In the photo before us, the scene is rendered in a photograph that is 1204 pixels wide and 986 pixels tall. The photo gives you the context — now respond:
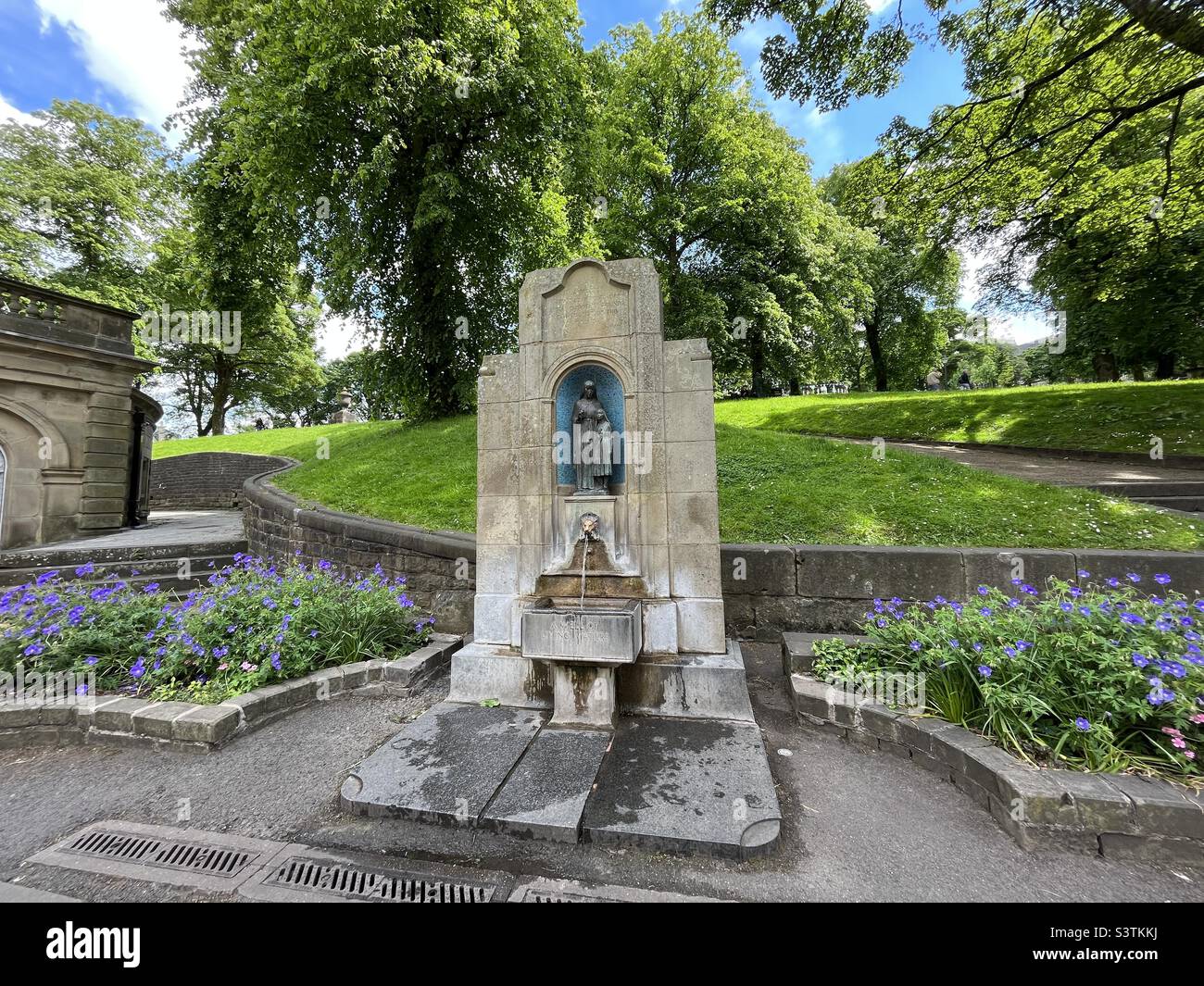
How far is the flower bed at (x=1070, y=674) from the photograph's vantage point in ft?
9.52

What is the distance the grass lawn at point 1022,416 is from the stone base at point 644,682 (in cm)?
1025

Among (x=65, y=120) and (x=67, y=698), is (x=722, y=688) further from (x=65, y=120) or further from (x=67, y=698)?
(x=65, y=120)

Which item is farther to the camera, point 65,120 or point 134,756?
point 65,120

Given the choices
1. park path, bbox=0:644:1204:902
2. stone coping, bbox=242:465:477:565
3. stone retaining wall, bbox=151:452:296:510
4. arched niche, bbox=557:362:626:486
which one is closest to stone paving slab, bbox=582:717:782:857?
park path, bbox=0:644:1204:902

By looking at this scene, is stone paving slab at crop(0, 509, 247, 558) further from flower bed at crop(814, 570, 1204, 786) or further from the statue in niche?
flower bed at crop(814, 570, 1204, 786)

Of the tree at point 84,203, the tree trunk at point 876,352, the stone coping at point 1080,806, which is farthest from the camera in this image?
the tree trunk at point 876,352

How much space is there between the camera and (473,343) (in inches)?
581

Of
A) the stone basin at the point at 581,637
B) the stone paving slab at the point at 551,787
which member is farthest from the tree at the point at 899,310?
the stone paving slab at the point at 551,787

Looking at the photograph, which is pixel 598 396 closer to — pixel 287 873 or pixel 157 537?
pixel 287 873

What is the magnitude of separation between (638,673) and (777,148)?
25620 mm

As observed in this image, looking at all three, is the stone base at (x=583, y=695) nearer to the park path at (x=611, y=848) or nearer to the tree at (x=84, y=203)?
the park path at (x=611, y=848)

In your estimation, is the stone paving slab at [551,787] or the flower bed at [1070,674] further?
the flower bed at [1070,674]

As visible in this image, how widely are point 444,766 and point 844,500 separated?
5980mm
